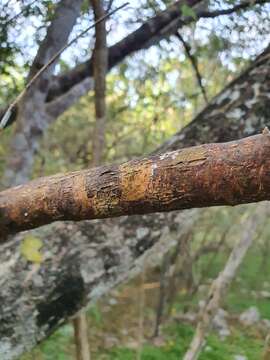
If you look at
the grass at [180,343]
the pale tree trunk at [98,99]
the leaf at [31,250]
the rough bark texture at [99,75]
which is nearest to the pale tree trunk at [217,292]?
the pale tree trunk at [98,99]

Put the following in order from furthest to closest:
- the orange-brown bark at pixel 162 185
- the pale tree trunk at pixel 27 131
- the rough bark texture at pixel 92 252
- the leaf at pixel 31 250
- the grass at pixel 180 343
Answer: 1. the grass at pixel 180 343
2. the pale tree trunk at pixel 27 131
3. the rough bark texture at pixel 92 252
4. the leaf at pixel 31 250
5. the orange-brown bark at pixel 162 185

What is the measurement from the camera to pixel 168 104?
4.04 meters

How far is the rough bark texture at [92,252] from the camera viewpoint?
1.43 m

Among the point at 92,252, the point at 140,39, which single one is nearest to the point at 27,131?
the point at 140,39

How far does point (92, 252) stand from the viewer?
5.16 feet

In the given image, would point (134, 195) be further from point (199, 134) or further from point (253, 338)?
point (253, 338)

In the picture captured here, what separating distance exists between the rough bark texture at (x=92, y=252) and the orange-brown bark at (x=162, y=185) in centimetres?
53

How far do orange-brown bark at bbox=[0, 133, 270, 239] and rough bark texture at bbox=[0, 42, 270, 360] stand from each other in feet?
1.74

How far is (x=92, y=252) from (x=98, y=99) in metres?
0.69

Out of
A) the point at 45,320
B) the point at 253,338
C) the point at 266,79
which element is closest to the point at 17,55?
the point at 266,79

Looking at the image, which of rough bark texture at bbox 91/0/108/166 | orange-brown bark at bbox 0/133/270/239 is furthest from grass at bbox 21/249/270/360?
orange-brown bark at bbox 0/133/270/239

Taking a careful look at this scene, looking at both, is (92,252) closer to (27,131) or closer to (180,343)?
(27,131)

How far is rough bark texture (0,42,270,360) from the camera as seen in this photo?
Result: 143 cm

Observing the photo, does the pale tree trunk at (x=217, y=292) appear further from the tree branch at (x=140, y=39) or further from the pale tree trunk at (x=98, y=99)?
the tree branch at (x=140, y=39)
